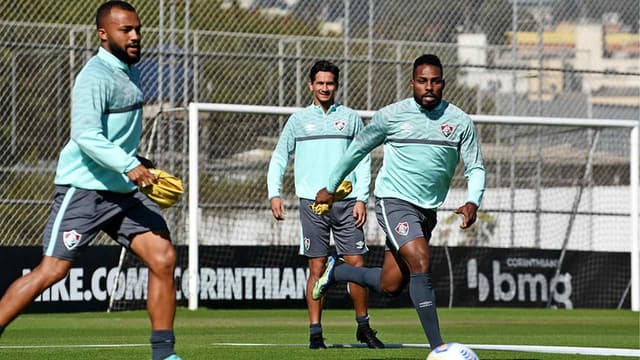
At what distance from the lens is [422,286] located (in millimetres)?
9070

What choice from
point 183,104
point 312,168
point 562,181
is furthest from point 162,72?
point 312,168

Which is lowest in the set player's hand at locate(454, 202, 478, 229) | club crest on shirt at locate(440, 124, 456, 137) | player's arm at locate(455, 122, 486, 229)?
player's hand at locate(454, 202, 478, 229)

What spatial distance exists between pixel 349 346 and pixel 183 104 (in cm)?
973

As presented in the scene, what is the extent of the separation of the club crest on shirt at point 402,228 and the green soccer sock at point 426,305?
0.30m

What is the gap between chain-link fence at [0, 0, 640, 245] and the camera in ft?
63.5

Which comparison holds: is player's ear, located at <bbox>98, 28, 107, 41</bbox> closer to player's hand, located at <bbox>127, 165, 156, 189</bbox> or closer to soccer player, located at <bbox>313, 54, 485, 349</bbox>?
player's hand, located at <bbox>127, 165, 156, 189</bbox>

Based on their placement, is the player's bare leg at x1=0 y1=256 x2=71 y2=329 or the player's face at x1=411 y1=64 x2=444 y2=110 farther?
the player's face at x1=411 y1=64 x2=444 y2=110

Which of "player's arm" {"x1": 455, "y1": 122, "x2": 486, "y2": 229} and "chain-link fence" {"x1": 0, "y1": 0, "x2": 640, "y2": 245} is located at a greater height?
"chain-link fence" {"x1": 0, "y1": 0, "x2": 640, "y2": 245}

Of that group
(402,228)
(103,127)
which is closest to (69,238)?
(103,127)

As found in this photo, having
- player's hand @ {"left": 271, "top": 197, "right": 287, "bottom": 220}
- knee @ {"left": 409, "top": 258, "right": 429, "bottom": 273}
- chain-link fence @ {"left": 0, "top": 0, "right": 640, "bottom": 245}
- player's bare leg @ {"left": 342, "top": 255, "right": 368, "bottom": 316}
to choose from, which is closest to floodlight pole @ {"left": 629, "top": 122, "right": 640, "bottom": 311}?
chain-link fence @ {"left": 0, "top": 0, "right": 640, "bottom": 245}

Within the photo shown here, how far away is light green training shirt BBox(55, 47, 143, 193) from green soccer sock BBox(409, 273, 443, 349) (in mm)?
2089

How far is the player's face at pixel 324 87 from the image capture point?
38.9 feet

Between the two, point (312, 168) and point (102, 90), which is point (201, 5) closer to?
point (312, 168)

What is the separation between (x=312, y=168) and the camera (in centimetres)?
1197
